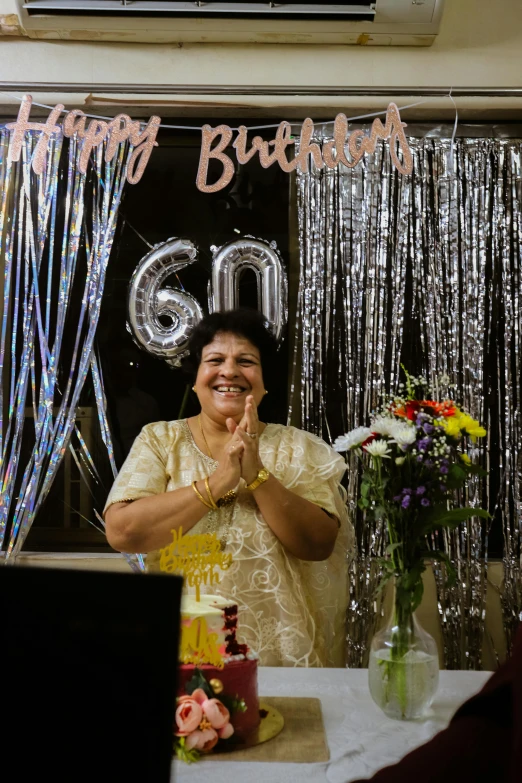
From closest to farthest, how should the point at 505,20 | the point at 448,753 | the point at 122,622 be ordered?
1. the point at 122,622
2. the point at 448,753
3. the point at 505,20

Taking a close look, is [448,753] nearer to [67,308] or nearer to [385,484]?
[385,484]

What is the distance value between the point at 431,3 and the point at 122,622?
259cm

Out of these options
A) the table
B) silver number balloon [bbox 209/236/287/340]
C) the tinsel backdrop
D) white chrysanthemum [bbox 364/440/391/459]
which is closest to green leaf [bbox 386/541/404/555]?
white chrysanthemum [bbox 364/440/391/459]

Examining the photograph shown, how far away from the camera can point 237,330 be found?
7.77ft

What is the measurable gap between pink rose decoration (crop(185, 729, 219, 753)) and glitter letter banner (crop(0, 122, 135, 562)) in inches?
63.1

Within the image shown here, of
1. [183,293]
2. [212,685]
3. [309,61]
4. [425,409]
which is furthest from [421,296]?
[212,685]

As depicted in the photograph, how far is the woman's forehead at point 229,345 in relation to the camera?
234 centimetres

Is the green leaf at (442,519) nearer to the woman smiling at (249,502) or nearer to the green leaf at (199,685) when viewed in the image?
the green leaf at (199,685)

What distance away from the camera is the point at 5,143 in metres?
2.72

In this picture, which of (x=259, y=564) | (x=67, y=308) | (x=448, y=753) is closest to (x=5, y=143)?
(x=67, y=308)

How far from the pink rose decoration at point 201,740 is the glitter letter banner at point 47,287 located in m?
1.60

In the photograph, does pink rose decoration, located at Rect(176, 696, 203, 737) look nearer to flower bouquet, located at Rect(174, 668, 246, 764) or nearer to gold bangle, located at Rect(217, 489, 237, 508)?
flower bouquet, located at Rect(174, 668, 246, 764)

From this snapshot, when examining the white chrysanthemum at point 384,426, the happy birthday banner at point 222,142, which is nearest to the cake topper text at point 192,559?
the white chrysanthemum at point 384,426

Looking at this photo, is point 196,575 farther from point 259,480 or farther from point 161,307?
point 161,307
